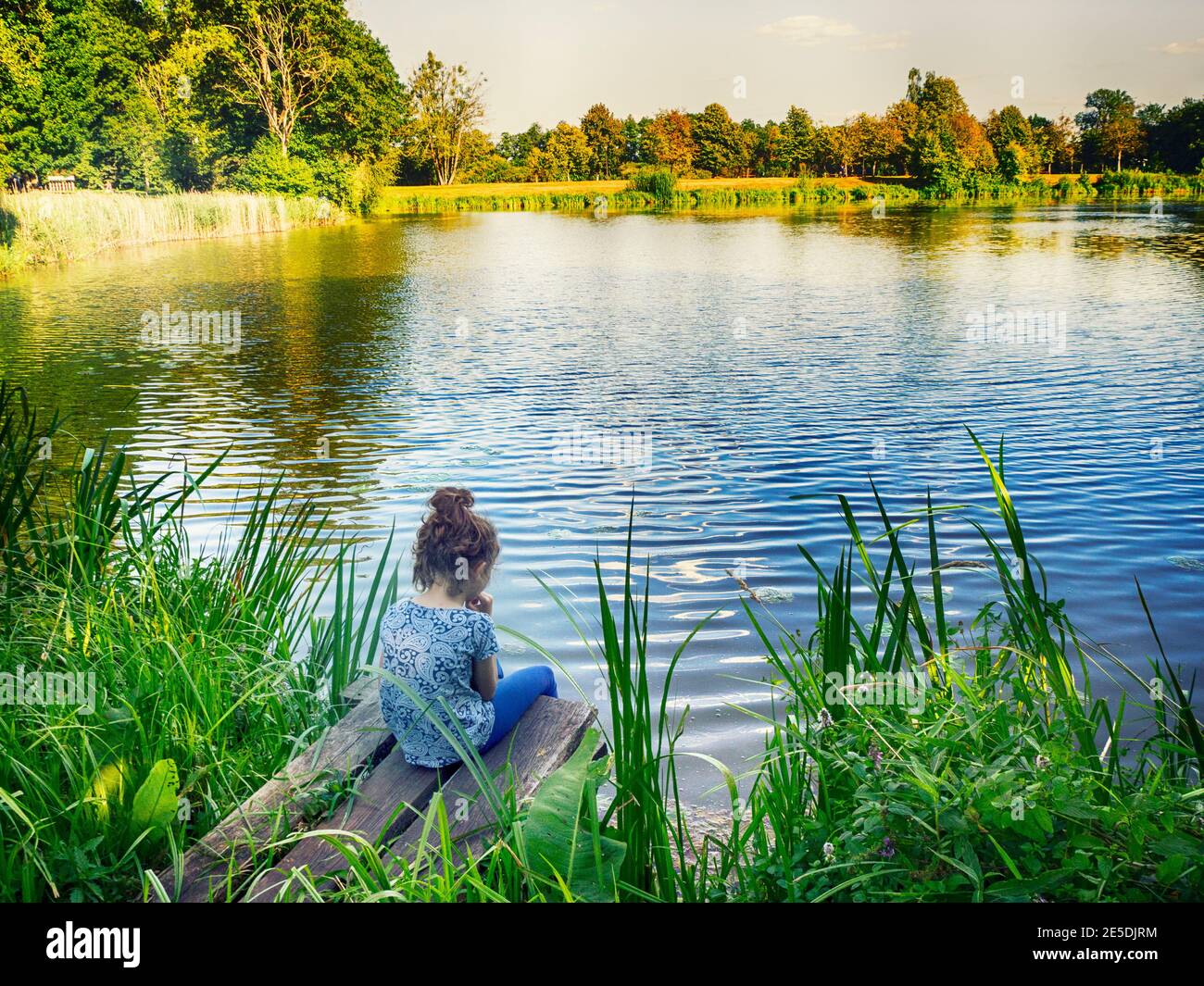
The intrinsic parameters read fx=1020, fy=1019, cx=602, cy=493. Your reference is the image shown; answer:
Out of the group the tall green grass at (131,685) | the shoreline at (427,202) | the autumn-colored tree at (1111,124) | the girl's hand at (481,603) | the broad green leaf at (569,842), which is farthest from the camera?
the autumn-colored tree at (1111,124)

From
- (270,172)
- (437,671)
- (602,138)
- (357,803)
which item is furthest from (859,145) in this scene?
(357,803)

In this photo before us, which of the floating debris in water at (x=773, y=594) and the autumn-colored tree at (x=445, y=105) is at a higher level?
the autumn-colored tree at (x=445, y=105)

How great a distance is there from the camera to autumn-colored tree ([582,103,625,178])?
2412 cm

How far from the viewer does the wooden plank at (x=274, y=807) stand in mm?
1698

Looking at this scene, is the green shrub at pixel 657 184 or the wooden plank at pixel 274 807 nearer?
the wooden plank at pixel 274 807

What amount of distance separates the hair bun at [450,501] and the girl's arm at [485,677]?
291 millimetres

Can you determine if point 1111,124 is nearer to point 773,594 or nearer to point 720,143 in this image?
point 720,143

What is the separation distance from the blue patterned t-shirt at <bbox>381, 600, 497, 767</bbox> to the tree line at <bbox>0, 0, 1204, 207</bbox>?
14560 mm

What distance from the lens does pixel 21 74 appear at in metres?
14.0

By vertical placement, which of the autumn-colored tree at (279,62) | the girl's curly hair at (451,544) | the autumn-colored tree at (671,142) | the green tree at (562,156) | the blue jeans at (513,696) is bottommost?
the blue jeans at (513,696)

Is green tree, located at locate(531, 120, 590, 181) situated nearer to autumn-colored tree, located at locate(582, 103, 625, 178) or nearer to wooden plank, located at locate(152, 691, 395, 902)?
autumn-colored tree, located at locate(582, 103, 625, 178)

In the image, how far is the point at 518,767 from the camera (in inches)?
75.2

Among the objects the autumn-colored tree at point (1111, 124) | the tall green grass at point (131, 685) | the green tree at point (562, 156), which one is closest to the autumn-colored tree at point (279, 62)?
the green tree at point (562, 156)

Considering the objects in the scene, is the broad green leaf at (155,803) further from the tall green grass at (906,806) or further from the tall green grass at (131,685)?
the tall green grass at (906,806)
